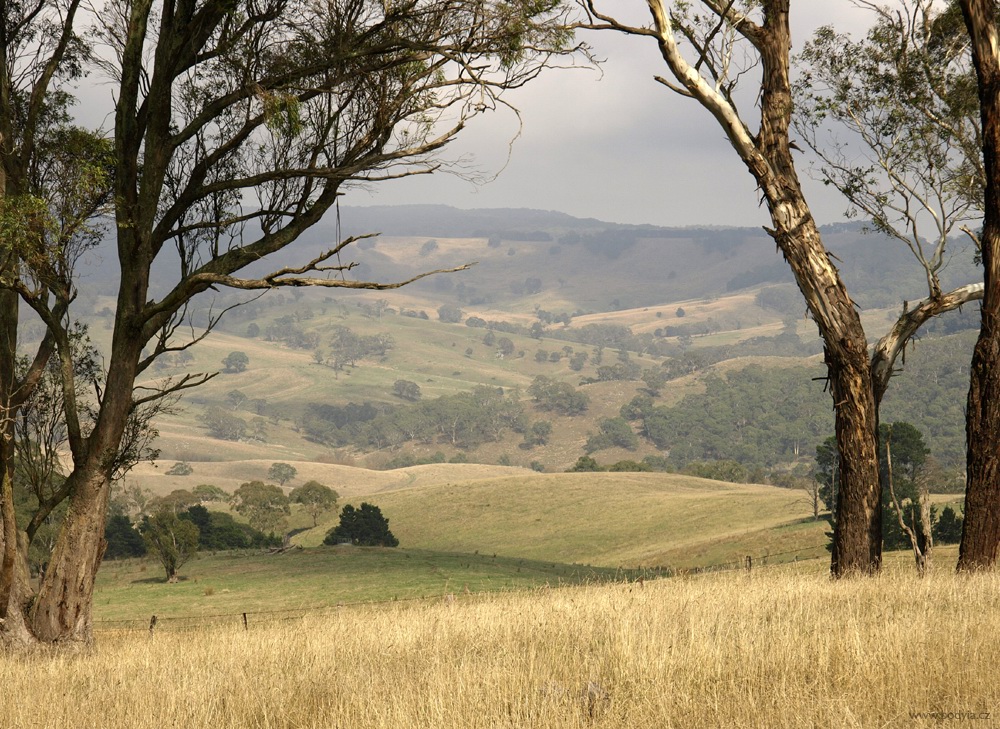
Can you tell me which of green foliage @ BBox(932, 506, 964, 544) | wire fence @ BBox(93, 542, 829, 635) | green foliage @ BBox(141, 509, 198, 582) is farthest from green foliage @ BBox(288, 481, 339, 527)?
wire fence @ BBox(93, 542, 829, 635)

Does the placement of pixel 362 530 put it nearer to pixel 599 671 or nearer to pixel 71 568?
pixel 71 568

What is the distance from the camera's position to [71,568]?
45.0 ft

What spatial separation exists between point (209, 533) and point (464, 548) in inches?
992

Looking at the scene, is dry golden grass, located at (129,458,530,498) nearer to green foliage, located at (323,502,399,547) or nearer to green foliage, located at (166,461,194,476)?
green foliage, located at (166,461,194,476)

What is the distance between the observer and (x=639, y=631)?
902cm

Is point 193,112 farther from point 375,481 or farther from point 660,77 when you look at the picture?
point 375,481

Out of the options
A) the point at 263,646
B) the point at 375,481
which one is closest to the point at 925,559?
the point at 263,646

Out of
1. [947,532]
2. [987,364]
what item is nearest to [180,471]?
[947,532]

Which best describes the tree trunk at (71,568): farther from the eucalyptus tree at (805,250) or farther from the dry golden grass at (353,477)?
the dry golden grass at (353,477)

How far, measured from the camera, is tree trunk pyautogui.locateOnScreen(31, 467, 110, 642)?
44.8ft

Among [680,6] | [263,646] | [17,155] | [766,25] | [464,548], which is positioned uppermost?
[680,6]

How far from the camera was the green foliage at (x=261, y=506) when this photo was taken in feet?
335

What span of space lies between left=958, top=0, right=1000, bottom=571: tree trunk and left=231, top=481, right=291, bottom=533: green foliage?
94.4 meters

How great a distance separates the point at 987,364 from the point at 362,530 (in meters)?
81.3
